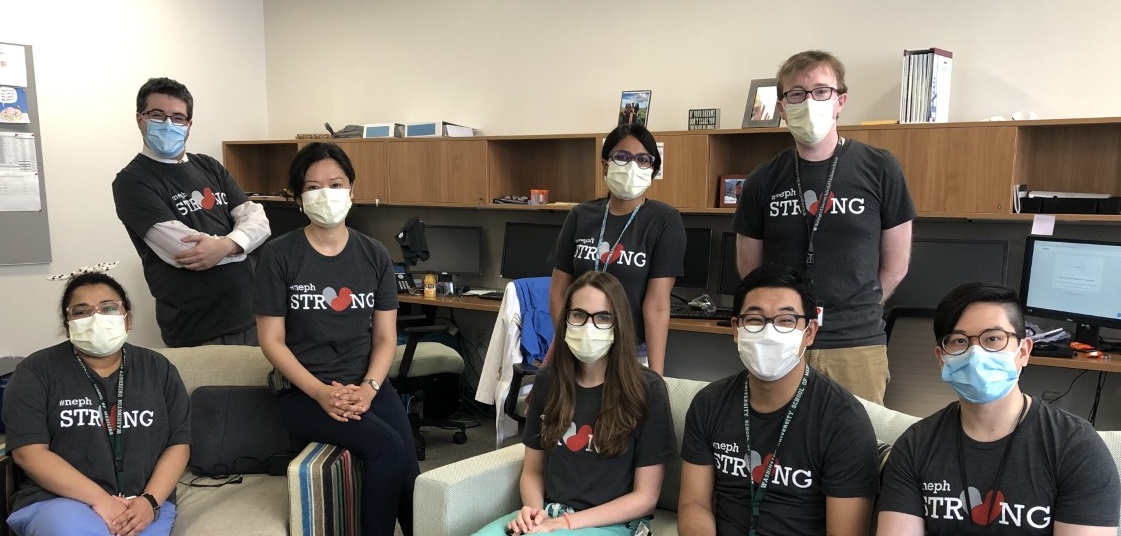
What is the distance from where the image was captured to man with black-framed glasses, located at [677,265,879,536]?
1703 millimetres

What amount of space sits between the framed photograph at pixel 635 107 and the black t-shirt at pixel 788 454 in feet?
9.23

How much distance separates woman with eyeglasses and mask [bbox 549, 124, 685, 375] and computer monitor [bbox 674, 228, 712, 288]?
1.80 meters

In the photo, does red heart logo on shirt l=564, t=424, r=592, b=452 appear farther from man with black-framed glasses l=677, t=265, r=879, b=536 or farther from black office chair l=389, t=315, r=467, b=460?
black office chair l=389, t=315, r=467, b=460

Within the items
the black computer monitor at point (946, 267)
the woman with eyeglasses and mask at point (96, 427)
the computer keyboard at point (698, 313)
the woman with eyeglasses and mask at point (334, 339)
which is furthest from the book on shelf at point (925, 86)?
the woman with eyeglasses and mask at point (96, 427)

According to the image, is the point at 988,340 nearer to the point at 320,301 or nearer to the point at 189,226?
the point at 320,301

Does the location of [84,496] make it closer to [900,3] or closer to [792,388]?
[792,388]

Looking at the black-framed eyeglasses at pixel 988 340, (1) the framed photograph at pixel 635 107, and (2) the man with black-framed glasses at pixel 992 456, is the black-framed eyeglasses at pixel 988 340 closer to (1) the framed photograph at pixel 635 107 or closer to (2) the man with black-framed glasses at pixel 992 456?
(2) the man with black-framed glasses at pixel 992 456

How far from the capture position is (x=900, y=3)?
12.8 feet

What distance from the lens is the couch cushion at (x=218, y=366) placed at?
8.93 feet

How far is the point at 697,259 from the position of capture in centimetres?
438

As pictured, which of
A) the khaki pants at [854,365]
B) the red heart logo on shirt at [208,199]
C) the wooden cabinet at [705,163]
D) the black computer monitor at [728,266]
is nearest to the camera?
the khaki pants at [854,365]

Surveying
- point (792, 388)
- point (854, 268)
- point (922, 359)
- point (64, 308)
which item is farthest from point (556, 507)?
point (922, 359)

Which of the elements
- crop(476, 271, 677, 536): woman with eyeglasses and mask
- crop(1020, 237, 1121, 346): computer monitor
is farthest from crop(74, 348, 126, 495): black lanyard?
crop(1020, 237, 1121, 346): computer monitor

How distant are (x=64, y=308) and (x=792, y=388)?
2.03 m
